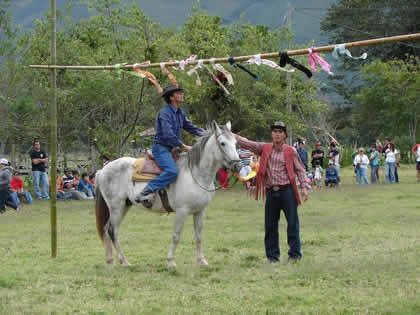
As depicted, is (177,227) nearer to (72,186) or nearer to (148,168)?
(148,168)

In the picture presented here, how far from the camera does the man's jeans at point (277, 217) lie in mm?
9039

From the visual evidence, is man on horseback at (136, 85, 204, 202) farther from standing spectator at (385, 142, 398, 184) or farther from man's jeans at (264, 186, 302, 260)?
standing spectator at (385, 142, 398, 184)

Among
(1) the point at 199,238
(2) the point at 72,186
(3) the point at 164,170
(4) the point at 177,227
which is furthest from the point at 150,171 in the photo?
(2) the point at 72,186

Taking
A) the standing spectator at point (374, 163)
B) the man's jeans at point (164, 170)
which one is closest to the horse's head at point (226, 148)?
the man's jeans at point (164, 170)

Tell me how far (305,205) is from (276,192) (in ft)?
30.5

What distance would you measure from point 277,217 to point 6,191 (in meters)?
10.3

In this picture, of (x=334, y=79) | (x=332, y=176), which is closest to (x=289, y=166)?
(x=332, y=176)

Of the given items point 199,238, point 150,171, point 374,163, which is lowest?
point 199,238

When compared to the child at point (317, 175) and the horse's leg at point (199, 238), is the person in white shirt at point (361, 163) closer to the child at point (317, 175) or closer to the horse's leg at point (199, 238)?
the child at point (317, 175)

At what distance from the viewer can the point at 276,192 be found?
9070 mm

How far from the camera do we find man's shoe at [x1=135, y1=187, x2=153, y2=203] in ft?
29.1

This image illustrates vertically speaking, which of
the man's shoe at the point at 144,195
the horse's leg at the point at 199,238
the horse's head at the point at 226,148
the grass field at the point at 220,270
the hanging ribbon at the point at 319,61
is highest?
the hanging ribbon at the point at 319,61

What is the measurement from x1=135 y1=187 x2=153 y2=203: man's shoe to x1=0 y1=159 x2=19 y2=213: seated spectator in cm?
897

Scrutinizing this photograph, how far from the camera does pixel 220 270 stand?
8570 mm
